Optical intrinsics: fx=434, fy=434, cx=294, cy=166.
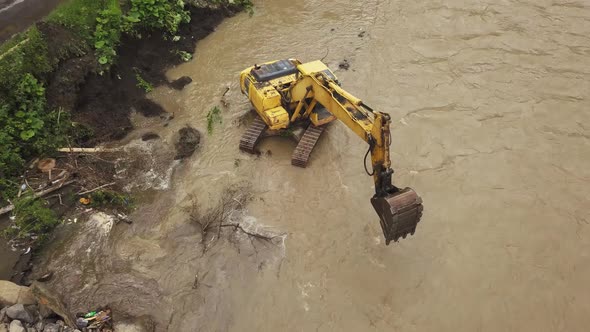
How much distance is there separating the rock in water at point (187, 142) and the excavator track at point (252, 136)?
1.33 metres

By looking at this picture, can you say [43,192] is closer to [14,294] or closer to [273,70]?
[14,294]

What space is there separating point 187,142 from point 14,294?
523cm

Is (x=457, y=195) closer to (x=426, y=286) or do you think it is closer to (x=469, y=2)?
(x=426, y=286)

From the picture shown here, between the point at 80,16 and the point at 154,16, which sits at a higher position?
the point at 80,16

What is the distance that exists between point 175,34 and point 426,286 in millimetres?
11424

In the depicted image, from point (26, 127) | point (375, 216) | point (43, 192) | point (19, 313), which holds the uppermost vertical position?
point (26, 127)

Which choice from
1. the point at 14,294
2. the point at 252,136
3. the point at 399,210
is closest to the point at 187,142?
the point at 252,136

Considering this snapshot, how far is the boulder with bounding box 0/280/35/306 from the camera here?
7672 millimetres

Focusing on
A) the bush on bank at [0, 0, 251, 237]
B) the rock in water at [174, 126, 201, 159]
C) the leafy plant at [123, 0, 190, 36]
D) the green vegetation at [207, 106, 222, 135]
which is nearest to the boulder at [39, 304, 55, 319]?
the bush on bank at [0, 0, 251, 237]

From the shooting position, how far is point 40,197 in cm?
995

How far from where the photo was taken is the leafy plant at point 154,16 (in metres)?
13.6

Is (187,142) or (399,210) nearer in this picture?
(399,210)

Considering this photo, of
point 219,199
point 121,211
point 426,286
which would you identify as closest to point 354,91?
point 219,199

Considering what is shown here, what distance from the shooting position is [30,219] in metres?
9.42
